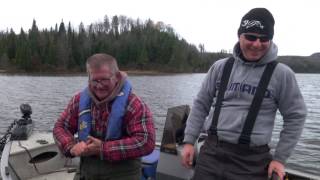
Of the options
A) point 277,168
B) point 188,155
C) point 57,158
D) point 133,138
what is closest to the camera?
point 277,168

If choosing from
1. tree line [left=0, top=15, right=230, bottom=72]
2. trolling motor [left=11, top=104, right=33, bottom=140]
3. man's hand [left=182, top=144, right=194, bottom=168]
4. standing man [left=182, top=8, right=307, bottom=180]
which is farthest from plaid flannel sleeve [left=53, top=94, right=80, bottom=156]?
tree line [left=0, top=15, right=230, bottom=72]

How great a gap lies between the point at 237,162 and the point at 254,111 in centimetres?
39

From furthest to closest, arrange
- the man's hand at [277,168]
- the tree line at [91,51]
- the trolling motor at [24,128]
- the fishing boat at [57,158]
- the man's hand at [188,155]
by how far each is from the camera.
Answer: the tree line at [91,51] → the trolling motor at [24,128] → the fishing boat at [57,158] → the man's hand at [188,155] → the man's hand at [277,168]

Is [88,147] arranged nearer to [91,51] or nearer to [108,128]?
[108,128]

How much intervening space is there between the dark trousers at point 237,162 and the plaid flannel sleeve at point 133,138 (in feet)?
1.61

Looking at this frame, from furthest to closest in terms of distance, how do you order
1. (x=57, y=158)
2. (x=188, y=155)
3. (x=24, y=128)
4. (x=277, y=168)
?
(x=24, y=128) < (x=57, y=158) < (x=188, y=155) < (x=277, y=168)

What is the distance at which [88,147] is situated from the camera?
2.96 metres

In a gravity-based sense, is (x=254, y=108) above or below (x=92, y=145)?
above

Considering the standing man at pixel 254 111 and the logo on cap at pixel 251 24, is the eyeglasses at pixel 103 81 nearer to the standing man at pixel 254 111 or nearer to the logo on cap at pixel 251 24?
the standing man at pixel 254 111

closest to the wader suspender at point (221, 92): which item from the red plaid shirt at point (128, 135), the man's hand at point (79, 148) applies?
the red plaid shirt at point (128, 135)

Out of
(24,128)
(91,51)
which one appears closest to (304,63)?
(91,51)

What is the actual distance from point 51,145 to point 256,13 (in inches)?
168

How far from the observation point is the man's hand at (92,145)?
9.71 ft

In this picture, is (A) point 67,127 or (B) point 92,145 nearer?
(B) point 92,145
